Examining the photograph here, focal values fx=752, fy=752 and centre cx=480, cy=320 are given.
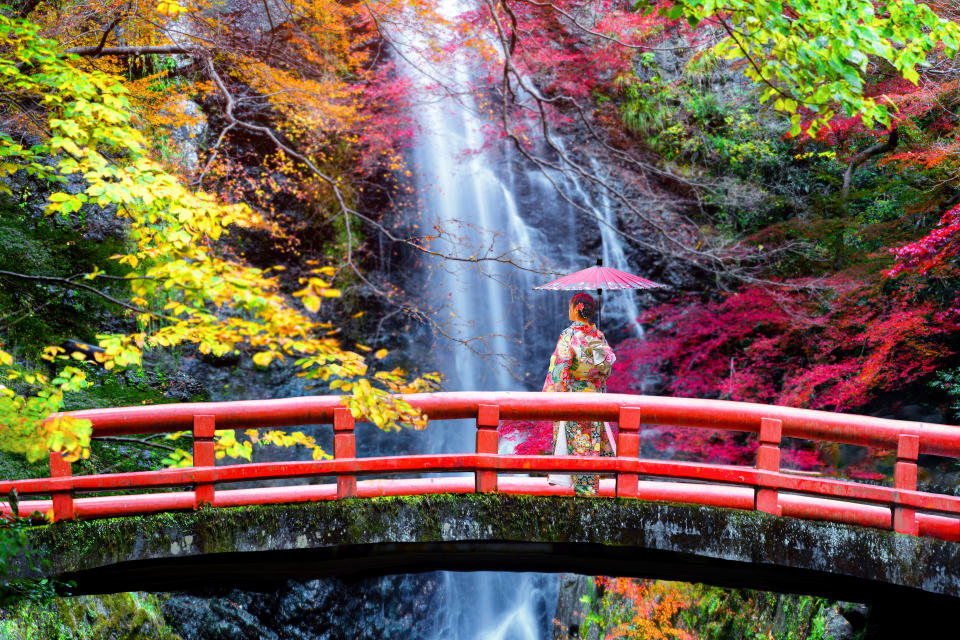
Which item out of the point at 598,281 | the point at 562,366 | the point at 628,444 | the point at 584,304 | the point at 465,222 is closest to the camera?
the point at 628,444

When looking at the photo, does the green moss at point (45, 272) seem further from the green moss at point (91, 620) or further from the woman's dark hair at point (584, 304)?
the woman's dark hair at point (584, 304)

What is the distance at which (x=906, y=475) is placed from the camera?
478 cm

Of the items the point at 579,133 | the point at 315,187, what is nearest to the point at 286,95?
the point at 315,187

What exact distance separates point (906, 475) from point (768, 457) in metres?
0.83

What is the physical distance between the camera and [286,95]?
10.4 m

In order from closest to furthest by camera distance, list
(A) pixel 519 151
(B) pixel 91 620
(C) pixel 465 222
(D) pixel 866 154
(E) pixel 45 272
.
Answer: (B) pixel 91 620, (E) pixel 45 272, (D) pixel 866 154, (A) pixel 519 151, (C) pixel 465 222

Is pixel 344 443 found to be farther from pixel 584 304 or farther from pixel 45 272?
pixel 45 272

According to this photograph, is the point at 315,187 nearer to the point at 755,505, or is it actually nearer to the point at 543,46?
the point at 543,46

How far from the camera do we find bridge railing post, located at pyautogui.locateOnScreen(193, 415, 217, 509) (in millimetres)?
4773

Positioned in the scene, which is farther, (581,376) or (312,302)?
(581,376)

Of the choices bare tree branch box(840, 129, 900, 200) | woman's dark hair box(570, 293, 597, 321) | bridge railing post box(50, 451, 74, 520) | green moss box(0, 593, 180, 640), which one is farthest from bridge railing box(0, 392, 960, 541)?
bare tree branch box(840, 129, 900, 200)

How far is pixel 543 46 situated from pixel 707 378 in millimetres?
7028

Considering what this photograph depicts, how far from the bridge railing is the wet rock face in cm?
555

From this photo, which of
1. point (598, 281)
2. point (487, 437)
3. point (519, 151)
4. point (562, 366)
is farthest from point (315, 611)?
point (519, 151)
